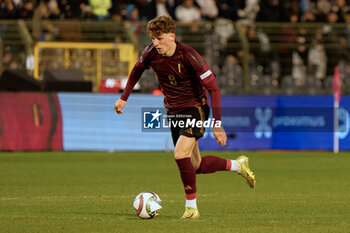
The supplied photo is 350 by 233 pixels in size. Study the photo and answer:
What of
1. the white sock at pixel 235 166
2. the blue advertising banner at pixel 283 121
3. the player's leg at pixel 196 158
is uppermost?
the player's leg at pixel 196 158

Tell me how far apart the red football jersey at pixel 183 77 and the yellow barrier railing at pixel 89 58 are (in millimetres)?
10761

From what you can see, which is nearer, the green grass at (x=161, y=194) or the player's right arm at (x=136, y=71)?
the green grass at (x=161, y=194)

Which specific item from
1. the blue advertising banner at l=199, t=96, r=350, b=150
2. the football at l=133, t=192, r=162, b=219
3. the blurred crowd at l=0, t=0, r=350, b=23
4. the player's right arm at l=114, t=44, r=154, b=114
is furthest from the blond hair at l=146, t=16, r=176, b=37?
the blurred crowd at l=0, t=0, r=350, b=23

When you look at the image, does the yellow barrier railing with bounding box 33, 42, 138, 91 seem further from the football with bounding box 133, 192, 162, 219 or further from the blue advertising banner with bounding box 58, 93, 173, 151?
the football with bounding box 133, 192, 162, 219

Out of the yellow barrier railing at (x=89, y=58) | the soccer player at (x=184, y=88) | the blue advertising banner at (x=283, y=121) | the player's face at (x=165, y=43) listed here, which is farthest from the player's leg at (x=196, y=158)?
the yellow barrier railing at (x=89, y=58)

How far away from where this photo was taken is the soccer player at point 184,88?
780 centimetres

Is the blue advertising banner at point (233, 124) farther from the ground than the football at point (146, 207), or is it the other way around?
the football at point (146, 207)

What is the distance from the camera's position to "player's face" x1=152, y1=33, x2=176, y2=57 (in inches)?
307

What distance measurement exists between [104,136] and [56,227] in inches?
399

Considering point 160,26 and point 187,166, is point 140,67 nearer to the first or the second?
point 160,26

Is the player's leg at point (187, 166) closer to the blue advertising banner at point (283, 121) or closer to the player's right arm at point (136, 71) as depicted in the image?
the player's right arm at point (136, 71)

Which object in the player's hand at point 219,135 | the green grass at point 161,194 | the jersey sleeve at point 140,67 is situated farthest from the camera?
the jersey sleeve at point 140,67

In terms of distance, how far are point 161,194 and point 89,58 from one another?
9.82 meters

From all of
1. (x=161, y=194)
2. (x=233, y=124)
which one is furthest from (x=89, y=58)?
(x=161, y=194)
